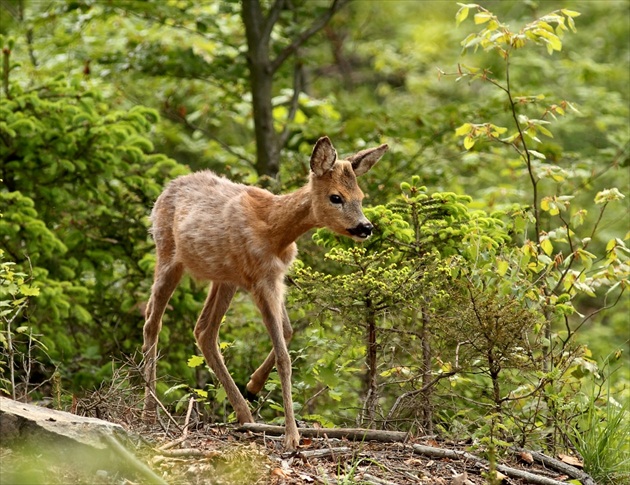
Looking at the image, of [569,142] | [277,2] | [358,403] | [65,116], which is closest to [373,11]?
[569,142]

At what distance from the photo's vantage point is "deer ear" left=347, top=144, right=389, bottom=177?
7461mm

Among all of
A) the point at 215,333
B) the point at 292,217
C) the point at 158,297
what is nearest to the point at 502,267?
the point at 292,217

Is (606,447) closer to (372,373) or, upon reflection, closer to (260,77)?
(372,373)

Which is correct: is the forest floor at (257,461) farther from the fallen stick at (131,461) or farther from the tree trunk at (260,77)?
the tree trunk at (260,77)

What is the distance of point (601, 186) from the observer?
17781 mm

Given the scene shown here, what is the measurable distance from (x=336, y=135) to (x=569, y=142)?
23.1 ft

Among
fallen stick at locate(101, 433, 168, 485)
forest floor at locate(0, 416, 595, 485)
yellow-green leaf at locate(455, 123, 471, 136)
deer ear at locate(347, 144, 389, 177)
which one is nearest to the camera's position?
fallen stick at locate(101, 433, 168, 485)

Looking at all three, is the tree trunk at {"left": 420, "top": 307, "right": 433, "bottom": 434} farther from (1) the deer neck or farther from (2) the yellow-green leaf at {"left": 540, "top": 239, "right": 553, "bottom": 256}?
(1) the deer neck

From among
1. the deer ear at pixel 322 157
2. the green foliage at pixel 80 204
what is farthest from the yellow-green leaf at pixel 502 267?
the green foliage at pixel 80 204

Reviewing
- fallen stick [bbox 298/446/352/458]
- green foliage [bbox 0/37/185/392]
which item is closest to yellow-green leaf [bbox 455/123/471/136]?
fallen stick [bbox 298/446/352/458]

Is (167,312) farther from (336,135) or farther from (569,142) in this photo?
(569,142)

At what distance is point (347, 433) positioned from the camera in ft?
24.0

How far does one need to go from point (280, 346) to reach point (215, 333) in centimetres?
103

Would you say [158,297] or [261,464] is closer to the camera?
[261,464]
